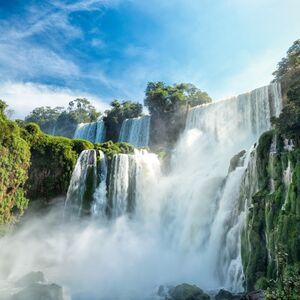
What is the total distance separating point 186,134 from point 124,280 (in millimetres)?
24530

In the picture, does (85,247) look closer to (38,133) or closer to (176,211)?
(176,211)

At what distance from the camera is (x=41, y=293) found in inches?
702

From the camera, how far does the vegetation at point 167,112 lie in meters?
46.8

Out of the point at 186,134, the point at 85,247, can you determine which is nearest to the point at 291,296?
the point at 85,247

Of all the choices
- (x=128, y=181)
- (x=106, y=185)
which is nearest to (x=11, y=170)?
(x=106, y=185)

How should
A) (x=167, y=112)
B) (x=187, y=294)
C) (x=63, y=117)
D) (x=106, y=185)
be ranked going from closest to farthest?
(x=187, y=294) → (x=106, y=185) → (x=167, y=112) → (x=63, y=117)

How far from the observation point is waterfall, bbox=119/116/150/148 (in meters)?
48.7

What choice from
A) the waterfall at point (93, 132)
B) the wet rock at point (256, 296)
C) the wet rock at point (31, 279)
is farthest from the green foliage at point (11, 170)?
the waterfall at point (93, 132)

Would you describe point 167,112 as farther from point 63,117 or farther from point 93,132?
point 63,117

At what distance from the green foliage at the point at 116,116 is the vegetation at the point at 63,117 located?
19098 millimetres

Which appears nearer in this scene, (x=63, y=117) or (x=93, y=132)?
(x=93, y=132)

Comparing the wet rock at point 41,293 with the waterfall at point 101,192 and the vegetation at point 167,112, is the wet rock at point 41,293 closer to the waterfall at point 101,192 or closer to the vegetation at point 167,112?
the waterfall at point 101,192

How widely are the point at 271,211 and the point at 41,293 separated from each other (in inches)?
474

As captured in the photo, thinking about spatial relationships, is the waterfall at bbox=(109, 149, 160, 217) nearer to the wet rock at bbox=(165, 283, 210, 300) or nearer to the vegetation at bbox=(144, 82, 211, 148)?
the vegetation at bbox=(144, 82, 211, 148)
